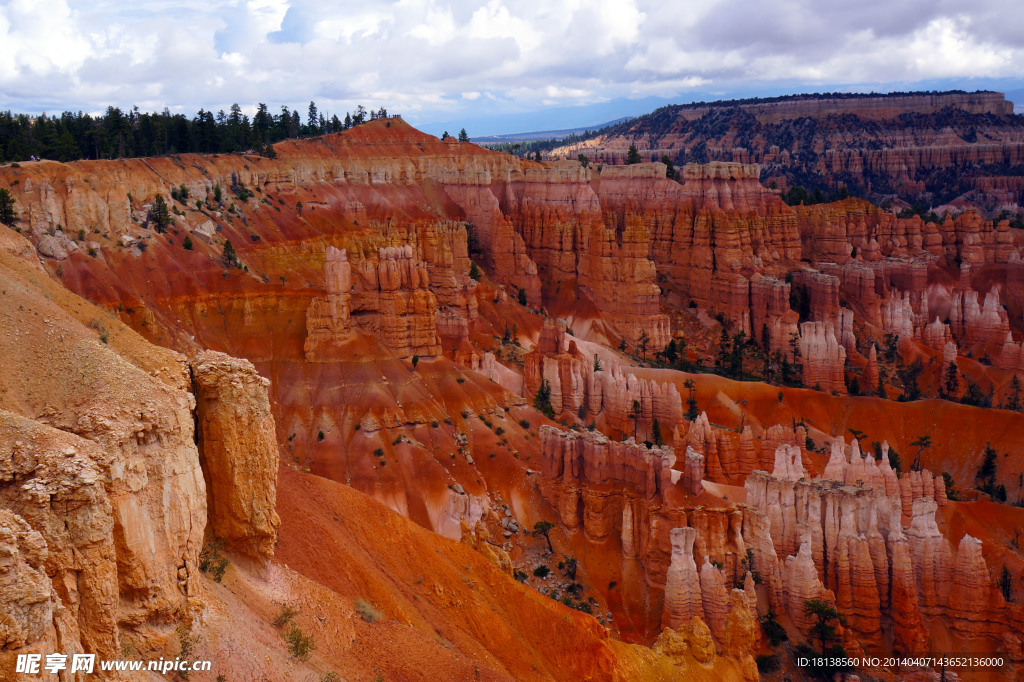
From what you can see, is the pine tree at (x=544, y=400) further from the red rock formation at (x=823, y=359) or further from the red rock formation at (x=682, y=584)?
the red rock formation at (x=823, y=359)

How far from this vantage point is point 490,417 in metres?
54.9

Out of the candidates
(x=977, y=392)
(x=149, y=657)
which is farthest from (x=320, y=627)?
(x=977, y=392)

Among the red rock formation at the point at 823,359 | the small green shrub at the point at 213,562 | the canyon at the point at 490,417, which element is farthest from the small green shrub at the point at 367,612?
the red rock formation at the point at 823,359

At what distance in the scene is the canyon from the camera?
53.9ft

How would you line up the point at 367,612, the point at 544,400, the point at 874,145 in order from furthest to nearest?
1. the point at 874,145
2. the point at 544,400
3. the point at 367,612

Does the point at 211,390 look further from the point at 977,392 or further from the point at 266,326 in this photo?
the point at 977,392

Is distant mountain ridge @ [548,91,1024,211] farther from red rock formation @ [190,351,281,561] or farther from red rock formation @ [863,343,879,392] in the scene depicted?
red rock formation @ [190,351,281,561]

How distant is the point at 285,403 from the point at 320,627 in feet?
106

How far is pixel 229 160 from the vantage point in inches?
2840

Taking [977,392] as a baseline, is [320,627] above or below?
above

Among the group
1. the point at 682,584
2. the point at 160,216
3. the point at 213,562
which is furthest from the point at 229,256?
the point at 213,562

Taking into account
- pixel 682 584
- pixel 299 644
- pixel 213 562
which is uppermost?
pixel 213 562

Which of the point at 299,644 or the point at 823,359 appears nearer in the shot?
the point at 299,644

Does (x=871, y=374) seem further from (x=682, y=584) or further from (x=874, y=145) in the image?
(x=874, y=145)
